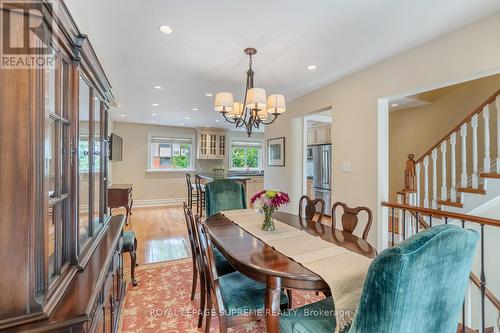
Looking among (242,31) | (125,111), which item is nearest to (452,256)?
(242,31)

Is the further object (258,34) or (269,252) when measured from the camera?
(258,34)

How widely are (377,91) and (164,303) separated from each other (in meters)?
3.25

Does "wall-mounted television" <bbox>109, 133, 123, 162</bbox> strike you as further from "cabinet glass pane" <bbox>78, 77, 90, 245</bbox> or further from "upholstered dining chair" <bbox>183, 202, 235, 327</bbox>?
"cabinet glass pane" <bbox>78, 77, 90, 245</bbox>

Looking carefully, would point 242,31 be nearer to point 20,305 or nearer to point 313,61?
point 313,61

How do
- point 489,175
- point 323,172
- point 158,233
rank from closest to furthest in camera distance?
point 489,175, point 158,233, point 323,172

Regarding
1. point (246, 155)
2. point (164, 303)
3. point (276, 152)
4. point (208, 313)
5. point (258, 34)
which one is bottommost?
point (164, 303)

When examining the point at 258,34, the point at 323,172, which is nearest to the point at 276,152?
the point at 323,172

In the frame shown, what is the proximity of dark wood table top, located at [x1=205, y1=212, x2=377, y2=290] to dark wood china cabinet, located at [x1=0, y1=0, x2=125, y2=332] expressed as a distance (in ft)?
2.38

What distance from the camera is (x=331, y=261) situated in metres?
1.36

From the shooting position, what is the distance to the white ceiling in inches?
68.6

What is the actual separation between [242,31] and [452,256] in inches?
83.3

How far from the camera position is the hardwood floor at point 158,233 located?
3346 millimetres
